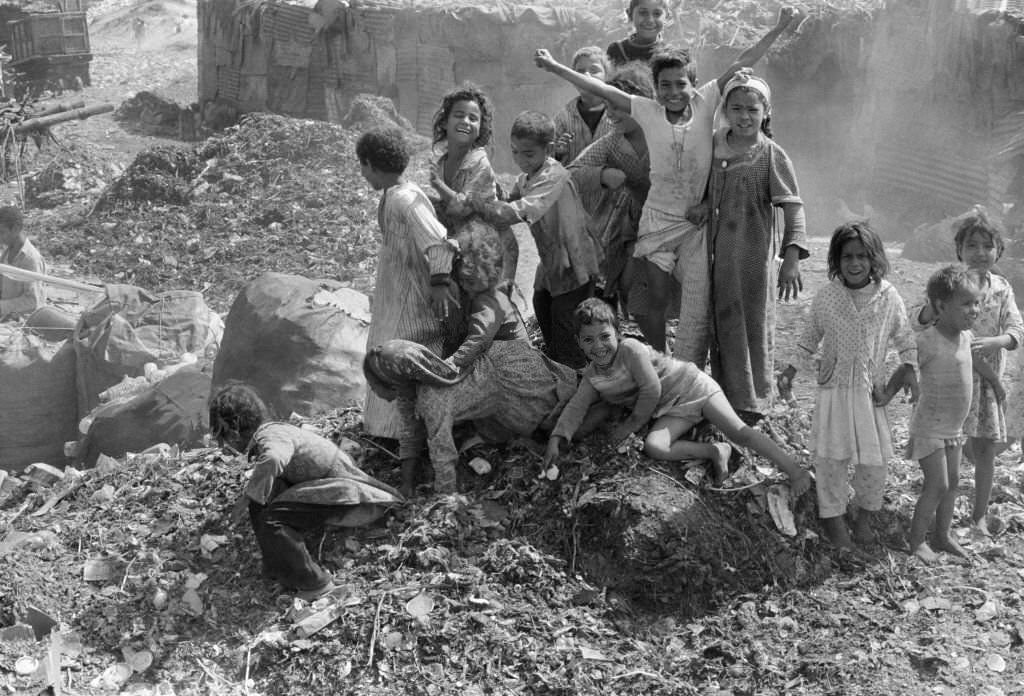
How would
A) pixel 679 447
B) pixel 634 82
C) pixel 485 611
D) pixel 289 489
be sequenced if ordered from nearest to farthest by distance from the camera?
pixel 485 611, pixel 289 489, pixel 679 447, pixel 634 82

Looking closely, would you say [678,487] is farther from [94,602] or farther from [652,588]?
[94,602]

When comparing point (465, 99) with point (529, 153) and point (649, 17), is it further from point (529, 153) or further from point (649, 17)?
point (649, 17)

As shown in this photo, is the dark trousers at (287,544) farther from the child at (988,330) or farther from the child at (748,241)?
the child at (988,330)

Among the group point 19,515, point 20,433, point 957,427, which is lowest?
point 20,433

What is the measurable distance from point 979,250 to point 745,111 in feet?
3.71

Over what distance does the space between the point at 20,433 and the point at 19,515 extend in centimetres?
258

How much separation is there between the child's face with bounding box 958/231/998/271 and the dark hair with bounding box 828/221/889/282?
542mm

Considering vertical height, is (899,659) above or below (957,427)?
below

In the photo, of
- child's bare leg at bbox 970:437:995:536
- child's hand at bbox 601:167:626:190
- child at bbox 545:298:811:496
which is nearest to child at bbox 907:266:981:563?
child's bare leg at bbox 970:437:995:536

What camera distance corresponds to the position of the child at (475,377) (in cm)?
474

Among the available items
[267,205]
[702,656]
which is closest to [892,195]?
[267,205]

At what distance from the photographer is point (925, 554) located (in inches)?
188

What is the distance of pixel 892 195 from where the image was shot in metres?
13.1

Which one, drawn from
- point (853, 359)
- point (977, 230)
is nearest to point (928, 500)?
point (853, 359)
